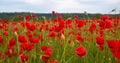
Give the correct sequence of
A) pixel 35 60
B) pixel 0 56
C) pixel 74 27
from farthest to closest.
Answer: pixel 74 27
pixel 35 60
pixel 0 56

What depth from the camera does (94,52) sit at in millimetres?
4008

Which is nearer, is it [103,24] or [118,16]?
[103,24]

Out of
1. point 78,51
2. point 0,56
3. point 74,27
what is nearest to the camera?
point 78,51

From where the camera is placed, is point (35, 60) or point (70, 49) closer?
point (35, 60)

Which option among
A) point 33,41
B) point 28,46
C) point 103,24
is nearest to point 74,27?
point 103,24

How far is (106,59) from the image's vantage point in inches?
137

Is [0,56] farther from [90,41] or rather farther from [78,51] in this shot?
[90,41]

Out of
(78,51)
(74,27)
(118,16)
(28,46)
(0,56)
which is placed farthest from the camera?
(74,27)

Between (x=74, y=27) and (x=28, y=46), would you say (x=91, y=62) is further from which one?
(x=74, y=27)

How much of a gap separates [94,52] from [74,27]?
114 inches

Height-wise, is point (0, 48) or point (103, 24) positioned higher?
point (103, 24)

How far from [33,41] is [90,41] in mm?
1531

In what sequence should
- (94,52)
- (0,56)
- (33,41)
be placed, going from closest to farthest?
(0,56)
(33,41)
(94,52)

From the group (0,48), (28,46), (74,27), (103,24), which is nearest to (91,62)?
(103,24)
